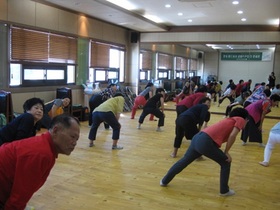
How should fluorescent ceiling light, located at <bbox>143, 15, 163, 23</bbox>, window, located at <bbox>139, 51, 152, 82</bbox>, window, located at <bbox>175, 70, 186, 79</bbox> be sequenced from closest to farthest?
fluorescent ceiling light, located at <bbox>143, 15, 163, 23</bbox> → window, located at <bbox>139, 51, 152, 82</bbox> → window, located at <bbox>175, 70, 186, 79</bbox>

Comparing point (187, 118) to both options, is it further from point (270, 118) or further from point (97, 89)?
point (270, 118)

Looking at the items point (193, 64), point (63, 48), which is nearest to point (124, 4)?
point (63, 48)

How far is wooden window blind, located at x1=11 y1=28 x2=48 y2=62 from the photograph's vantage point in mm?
6699

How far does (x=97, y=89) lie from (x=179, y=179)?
18.2 feet

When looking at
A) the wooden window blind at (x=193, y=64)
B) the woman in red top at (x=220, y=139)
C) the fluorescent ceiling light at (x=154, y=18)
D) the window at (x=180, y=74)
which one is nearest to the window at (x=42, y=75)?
the fluorescent ceiling light at (x=154, y=18)

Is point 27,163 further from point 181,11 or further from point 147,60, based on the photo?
point 147,60

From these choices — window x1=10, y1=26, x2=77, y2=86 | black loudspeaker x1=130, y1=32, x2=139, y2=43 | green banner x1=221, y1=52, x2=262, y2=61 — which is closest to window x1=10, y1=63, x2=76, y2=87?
window x1=10, y1=26, x2=77, y2=86

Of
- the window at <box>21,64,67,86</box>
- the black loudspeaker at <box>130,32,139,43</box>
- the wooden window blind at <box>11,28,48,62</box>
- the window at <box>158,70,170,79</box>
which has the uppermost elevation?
the black loudspeaker at <box>130,32,139,43</box>

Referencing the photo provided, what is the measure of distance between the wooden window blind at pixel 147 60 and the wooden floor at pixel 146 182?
6.77 m

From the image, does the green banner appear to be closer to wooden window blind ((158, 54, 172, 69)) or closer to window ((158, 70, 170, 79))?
wooden window blind ((158, 54, 172, 69))

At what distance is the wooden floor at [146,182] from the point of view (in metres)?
3.29

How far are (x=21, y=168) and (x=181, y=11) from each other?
8009mm

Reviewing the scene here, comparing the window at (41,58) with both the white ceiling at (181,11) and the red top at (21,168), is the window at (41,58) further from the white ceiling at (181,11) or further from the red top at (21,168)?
the red top at (21,168)

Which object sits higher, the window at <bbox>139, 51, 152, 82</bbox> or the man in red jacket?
the window at <bbox>139, 51, 152, 82</bbox>
